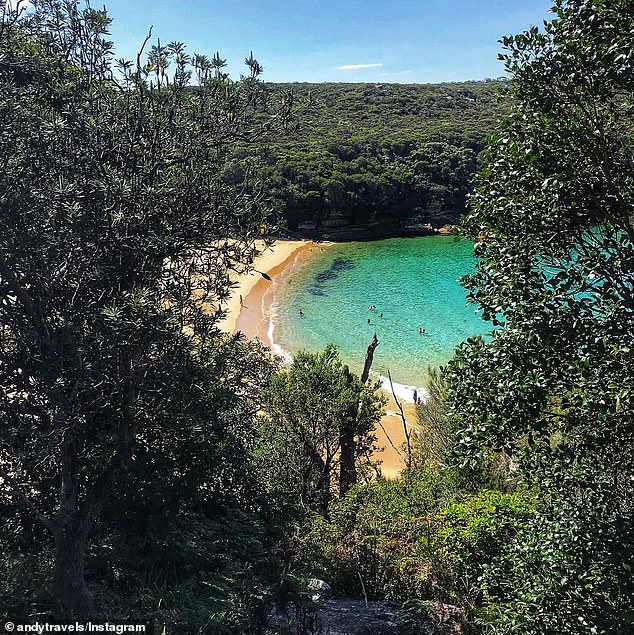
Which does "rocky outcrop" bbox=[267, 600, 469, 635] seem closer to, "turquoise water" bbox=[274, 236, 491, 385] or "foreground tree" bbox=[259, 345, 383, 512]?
"foreground tree" bbox=[259, 345, 383, 512]

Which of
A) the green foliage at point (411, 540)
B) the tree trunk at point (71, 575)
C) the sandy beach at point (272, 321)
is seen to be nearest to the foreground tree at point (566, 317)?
the green foliage at point (411, 540)

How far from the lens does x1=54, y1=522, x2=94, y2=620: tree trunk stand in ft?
19.2

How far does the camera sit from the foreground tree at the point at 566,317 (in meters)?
4.36

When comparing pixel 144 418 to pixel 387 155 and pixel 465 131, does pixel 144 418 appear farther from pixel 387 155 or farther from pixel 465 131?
pixel 465 131

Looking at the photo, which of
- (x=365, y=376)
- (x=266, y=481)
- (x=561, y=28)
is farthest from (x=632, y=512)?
(x=365, y=376)

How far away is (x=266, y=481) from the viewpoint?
10359mm

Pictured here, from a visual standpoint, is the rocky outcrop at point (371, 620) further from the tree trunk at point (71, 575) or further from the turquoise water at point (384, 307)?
the turquoise water at point (384, 307)

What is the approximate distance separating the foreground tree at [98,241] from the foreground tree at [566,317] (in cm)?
311

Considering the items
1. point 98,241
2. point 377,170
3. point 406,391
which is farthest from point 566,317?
point 377,170

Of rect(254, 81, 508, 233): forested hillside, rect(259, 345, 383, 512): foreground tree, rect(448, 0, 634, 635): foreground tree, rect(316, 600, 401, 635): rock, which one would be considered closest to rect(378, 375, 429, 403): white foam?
rect(259, 345, 383, 512): foreground tree

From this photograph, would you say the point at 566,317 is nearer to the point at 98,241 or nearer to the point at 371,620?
the point at 98,241

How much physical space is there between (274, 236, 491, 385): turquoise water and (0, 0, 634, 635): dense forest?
51.9 feet

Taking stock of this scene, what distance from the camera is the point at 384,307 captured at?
1529 inches

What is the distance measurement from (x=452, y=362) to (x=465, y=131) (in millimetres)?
77517
